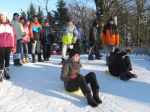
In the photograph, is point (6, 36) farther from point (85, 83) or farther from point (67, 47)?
point (67, 47)

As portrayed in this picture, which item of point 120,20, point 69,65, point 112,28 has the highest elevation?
point 120,20

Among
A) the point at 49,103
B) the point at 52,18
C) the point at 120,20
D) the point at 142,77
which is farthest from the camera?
the point at 52,18

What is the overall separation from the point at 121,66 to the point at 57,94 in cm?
272

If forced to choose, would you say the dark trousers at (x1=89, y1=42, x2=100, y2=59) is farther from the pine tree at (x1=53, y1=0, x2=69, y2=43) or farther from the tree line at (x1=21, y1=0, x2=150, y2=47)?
the pine tree at (x1=53, y1=0, x2=69, y2=43)

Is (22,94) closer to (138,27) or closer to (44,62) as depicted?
(44,62)

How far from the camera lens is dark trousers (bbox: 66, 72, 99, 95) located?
8112mm

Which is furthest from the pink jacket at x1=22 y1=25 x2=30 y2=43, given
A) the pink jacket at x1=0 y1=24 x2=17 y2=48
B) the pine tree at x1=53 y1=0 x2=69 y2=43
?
the pine tree at x1=53 y1=0 x2=69 y2=43

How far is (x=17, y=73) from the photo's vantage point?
38.6 ft

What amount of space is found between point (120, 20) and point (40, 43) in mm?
26171

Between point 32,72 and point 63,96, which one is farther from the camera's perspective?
point 32,72

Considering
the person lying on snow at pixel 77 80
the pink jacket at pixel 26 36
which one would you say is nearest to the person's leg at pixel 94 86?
the person lying on snow at pixel 77 80

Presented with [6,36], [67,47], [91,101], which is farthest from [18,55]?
[91,101]

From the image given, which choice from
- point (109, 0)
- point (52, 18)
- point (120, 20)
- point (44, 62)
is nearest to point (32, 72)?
point (44, 62)

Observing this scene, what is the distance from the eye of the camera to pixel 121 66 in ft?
36.0
